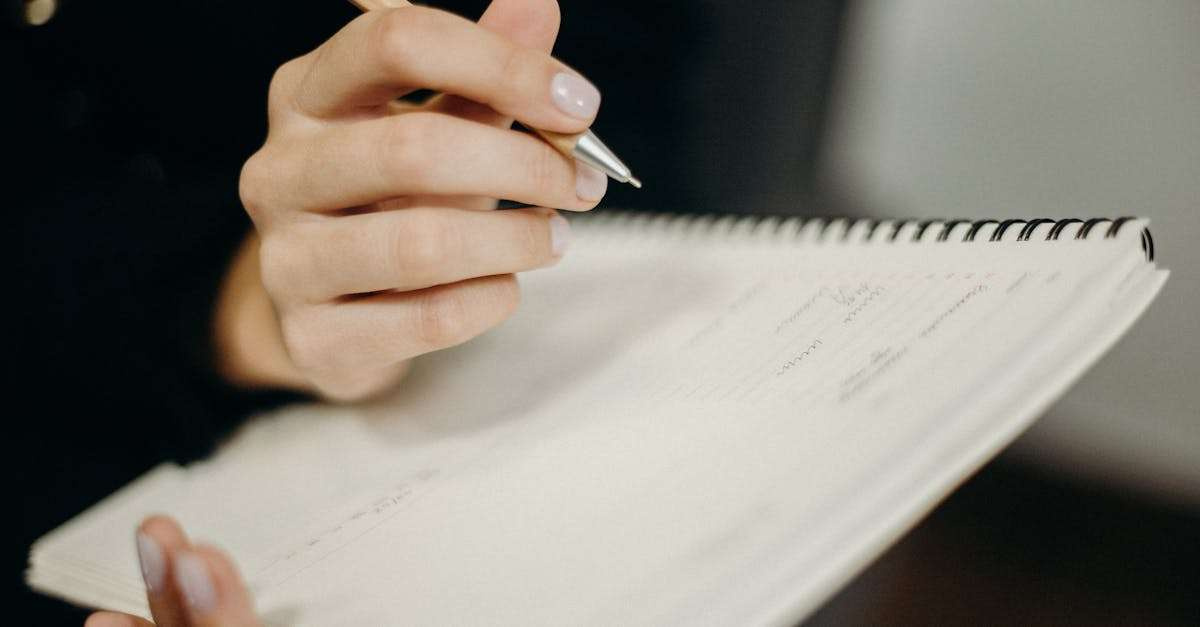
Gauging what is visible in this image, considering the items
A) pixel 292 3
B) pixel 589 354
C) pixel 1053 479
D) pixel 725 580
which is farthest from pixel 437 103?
pixel 1053 479

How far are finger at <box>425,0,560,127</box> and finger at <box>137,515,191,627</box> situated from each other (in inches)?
8.8

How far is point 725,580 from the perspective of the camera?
23 cm

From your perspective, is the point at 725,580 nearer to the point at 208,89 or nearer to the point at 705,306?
the point at 705,306

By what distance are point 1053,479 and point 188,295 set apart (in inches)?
35.2

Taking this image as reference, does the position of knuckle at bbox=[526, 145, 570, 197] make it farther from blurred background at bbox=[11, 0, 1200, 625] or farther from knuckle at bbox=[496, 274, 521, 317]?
blurred background at bbox=[11, 0, 1200, 625]

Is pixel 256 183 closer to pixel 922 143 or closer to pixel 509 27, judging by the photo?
pixel 509 27

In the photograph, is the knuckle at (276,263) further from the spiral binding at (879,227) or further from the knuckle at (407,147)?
the spiral binding at (879,227)

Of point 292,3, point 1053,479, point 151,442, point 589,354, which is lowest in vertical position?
point 1053,479

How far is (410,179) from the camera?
32 centimetres

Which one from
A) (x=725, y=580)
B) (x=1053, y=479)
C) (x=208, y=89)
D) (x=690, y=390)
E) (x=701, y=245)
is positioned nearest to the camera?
(x=725, y=580)

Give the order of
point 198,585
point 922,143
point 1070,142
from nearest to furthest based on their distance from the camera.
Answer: point 198,585 → point 1070,142 → point 922,143

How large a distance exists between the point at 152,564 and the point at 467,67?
0.76 feet

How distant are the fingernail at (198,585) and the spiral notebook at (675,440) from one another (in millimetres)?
50

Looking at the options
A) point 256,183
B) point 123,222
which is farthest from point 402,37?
point 123,222
